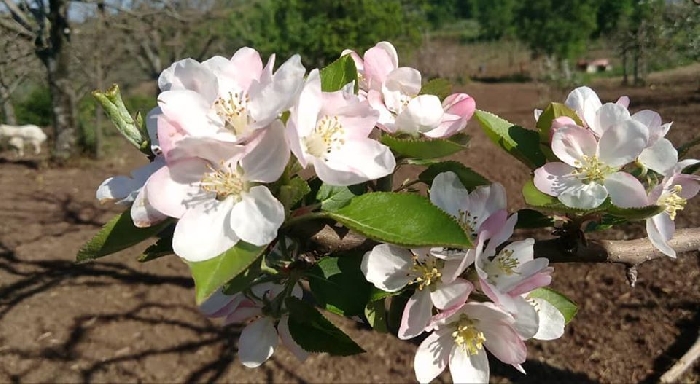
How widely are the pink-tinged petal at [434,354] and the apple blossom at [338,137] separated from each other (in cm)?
27

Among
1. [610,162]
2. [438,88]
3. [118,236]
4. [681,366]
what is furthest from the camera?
[681,366]

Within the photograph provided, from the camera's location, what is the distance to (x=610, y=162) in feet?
2.83

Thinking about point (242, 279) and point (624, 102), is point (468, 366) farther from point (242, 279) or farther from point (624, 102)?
point (624, 102)

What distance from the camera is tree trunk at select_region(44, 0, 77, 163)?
8.77 meters

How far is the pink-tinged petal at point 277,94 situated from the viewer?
0.68 meters

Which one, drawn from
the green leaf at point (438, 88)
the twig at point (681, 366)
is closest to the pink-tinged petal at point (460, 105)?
the green leaf at point (438, 88)

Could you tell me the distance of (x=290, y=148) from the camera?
2.27 feet

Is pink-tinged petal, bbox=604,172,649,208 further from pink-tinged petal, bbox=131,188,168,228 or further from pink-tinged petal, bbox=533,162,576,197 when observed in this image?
pink-tinged petal, bbox=131,188,168,228

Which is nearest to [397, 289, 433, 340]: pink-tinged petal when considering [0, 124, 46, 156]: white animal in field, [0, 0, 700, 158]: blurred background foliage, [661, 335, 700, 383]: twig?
[661, 335, 700, 383]: twig

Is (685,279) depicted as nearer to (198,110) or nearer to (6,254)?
(198,110)

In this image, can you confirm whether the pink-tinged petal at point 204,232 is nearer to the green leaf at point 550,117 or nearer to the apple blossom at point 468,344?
the apple blossom at point 468,344

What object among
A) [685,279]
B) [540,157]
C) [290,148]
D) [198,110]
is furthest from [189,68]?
[685,279]

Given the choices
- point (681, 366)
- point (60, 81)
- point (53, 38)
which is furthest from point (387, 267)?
point (60, 81)

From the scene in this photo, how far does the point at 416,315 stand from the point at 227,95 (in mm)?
380
